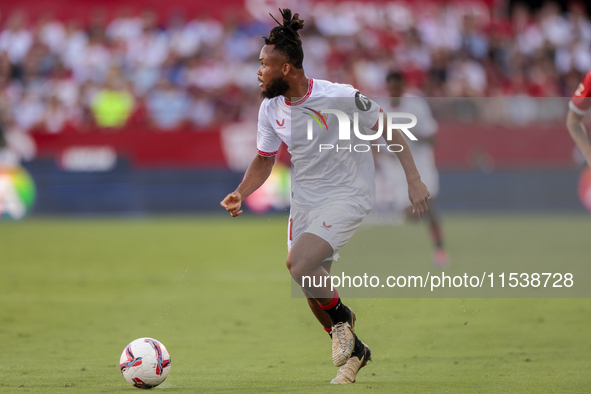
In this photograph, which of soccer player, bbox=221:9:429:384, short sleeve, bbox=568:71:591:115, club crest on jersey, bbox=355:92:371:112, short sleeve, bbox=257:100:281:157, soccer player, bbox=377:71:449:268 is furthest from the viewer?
soccer player, bbox=377:71:449:268

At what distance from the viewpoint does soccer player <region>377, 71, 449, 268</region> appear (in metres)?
10.9

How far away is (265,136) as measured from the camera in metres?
5.68

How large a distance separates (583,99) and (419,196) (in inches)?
66.5

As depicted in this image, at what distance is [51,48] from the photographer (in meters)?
20.1

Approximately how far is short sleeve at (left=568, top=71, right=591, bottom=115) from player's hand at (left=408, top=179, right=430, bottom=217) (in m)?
1.61

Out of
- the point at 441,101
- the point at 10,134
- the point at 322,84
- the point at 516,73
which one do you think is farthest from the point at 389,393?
the point at 516,73

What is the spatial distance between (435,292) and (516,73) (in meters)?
11.0

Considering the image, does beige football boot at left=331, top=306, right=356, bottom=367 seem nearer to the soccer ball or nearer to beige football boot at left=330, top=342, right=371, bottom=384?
beige football boot at left=330, top=342, right=371, bottom=384

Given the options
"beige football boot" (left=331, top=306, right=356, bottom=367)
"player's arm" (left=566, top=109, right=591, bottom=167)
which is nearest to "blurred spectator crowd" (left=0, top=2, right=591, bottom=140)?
"player's arm" (left=566, top=109, right=591, bottom=167)

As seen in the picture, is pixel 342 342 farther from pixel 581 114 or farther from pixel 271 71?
pixel 581 114

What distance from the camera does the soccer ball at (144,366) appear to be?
517 cm

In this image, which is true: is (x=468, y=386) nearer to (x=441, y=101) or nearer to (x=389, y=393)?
(x=389, y=393)

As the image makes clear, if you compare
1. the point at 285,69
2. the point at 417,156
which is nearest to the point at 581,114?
the point at 285,69

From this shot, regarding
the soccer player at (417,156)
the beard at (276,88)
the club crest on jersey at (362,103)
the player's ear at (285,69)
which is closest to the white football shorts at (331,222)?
the club crest on jersey at (362,103)
